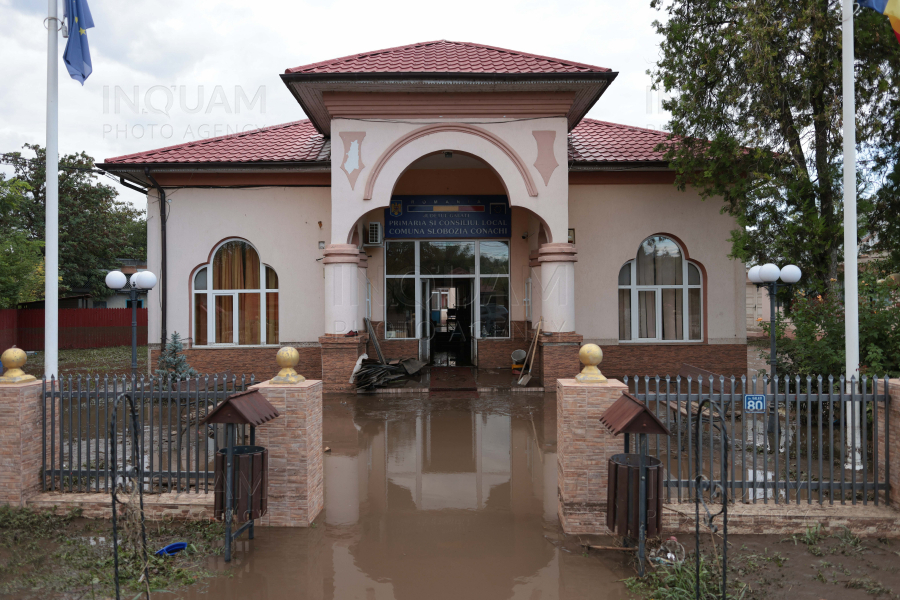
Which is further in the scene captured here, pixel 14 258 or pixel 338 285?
pixel 14 258

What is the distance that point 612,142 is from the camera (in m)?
14.3

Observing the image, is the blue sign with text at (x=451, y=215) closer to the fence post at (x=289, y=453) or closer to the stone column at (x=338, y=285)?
the stone column at (x=338, y=285)

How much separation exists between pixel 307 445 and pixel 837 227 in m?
9.50

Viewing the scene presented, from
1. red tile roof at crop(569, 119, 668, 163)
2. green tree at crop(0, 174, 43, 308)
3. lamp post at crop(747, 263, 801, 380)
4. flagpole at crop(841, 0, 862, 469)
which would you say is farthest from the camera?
green tree at crop(0, 174, 43, 308)

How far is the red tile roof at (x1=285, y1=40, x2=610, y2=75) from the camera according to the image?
36.7 ft

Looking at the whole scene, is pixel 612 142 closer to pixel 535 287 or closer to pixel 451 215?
pixel 535 287

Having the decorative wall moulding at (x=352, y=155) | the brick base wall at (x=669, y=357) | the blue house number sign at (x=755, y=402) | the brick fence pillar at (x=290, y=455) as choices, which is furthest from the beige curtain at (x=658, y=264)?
the brick fence pillar at (x=290, y=455)

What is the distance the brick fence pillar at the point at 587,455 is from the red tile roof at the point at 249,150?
33.2 feet

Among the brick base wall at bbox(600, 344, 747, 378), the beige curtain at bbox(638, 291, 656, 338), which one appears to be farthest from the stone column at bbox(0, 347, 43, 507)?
the beige curtain at bbox(638, 291, 656, 338)

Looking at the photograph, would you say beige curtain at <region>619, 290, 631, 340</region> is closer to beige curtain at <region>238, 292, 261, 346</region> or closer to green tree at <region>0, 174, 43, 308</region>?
beige curtain at <region>238, 292, 261, 346</region>

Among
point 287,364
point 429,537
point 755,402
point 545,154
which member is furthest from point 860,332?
point 287,364

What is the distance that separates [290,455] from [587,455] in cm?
279

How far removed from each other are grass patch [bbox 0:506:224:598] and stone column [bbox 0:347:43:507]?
0.21 metres

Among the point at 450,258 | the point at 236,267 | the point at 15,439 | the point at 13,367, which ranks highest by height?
the point at 450,258
